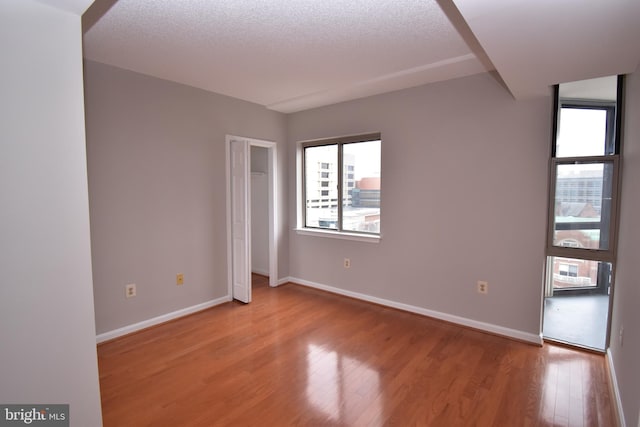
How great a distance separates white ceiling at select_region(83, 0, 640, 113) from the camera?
1.56 metres

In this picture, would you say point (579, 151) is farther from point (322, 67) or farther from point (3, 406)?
point (3, 406)

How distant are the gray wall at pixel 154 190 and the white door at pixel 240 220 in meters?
0.12

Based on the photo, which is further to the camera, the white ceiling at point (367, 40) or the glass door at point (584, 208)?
the glass door at point (584, 208)

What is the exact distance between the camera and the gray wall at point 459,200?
283 cm

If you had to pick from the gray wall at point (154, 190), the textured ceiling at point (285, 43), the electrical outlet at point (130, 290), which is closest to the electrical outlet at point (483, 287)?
the textured ceiling at point (285, 43)

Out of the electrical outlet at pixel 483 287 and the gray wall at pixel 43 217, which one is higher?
the gray wall at pixel 43 217

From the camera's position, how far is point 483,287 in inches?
121

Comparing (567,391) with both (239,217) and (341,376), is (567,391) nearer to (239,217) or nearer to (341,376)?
(341,376)

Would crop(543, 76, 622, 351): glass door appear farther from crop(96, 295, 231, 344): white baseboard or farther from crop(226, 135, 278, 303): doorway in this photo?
crop(96, 295, 231, 344): white baseboard

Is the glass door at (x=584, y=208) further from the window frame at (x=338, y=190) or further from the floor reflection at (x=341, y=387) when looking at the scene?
the floor reflection at (x=341, y=387)

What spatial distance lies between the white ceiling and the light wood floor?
2.14 metres

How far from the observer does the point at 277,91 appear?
356cm

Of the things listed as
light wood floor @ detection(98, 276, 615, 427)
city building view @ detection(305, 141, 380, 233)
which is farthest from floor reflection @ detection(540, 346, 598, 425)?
city building view @ detection(305, 141, 380, 233)

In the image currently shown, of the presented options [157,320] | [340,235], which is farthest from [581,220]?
[157,320]
